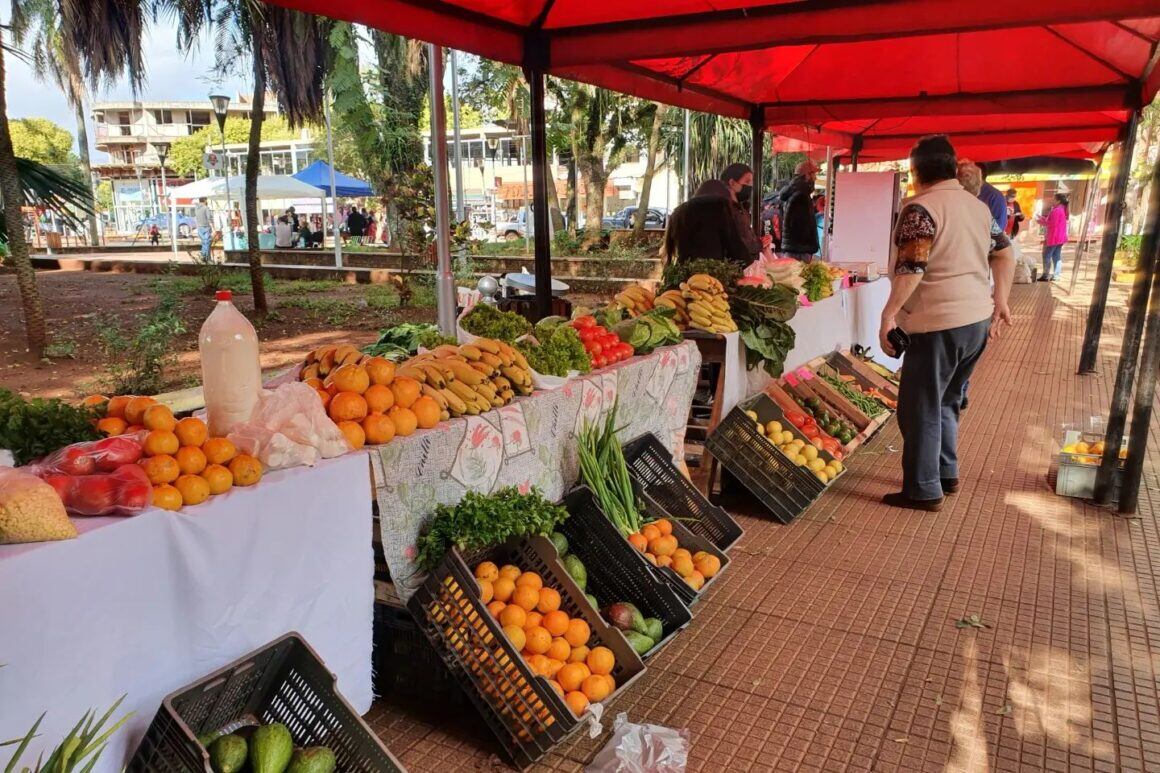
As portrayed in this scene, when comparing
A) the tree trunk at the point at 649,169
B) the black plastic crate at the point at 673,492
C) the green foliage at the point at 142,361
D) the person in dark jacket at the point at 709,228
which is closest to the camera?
the black plastic crate at the point at 673,492

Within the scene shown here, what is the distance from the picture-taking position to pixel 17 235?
896 cm

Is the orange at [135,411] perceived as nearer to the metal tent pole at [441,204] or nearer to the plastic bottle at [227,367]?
the plastic bottle at [227,367]

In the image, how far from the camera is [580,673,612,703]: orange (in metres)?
2.76

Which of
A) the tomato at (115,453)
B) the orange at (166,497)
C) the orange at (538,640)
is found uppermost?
the tomato at (115,453)

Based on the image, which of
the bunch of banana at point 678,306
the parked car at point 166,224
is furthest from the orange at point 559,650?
the parked car at point 166,224

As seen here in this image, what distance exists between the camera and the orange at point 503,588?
9.43 feet

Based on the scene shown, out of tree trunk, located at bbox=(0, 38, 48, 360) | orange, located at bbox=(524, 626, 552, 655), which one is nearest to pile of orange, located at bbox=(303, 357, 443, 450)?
orange, located at bbox=(524, 626, 552, 655)

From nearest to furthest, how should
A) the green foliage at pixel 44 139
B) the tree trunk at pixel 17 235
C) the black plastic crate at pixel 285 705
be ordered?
1. the black plastic crate at pixel 285 705
2. the tree trunk at pixel 17 235
3. the green foliage at pixel 44 139

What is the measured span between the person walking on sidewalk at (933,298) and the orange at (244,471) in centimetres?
356

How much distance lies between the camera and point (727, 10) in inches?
175

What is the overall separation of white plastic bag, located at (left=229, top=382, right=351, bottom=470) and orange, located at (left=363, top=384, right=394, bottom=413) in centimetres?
19

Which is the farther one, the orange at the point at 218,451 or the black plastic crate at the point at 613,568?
the black plastic crate at the point at 613,568

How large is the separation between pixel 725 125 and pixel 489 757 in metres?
22.9

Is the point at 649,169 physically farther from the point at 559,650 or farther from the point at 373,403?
the point at 559,650
